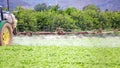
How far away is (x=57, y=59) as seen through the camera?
15.8 ft

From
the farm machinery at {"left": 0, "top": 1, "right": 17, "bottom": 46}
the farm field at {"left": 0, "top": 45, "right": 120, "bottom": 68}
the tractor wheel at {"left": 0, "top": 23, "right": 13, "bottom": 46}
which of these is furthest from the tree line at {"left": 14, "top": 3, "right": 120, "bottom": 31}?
the farm field at {"left": 0, "top": 45, "right": 120, "bottom": 68}

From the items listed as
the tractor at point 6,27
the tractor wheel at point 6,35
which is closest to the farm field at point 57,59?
the tractor wheel at point 6,35

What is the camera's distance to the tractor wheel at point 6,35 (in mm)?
7289

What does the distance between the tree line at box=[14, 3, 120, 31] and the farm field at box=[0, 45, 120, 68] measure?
4.97 m

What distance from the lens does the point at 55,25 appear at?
39.0 feet

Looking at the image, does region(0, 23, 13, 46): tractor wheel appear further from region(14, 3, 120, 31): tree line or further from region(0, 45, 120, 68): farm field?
region(14, 3, 120, 31): tree line

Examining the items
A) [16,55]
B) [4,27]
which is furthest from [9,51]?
[4,27]

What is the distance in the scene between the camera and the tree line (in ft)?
Answer: 35.1

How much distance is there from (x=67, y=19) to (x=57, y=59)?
631 centimetres

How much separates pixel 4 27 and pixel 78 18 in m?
4.20

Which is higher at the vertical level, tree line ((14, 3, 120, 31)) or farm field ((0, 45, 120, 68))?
farm field ((0, 45, 120, 68))

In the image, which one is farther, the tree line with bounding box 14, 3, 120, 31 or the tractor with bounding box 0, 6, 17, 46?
the tree line with bounding box 14, 3, 120, 31

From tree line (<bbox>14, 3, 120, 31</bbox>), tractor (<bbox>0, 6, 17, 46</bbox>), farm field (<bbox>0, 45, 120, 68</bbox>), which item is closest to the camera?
farm field (<bbox>0, 45, 120, 68</bbox>)

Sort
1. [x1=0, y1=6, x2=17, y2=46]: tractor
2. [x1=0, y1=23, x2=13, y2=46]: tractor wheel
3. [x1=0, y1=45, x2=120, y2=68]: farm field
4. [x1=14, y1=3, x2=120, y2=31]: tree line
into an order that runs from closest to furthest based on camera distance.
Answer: [x1=0, y1=45, x2=120, y2=68]: farm field
[x1=0, y1=23, x2=13, y2=46]: tractor wheel
[x1=0, y1=6, x2=17, y2=46]: tractor
[x1=14, y1=3, x2=120, y2=31]: tree line
